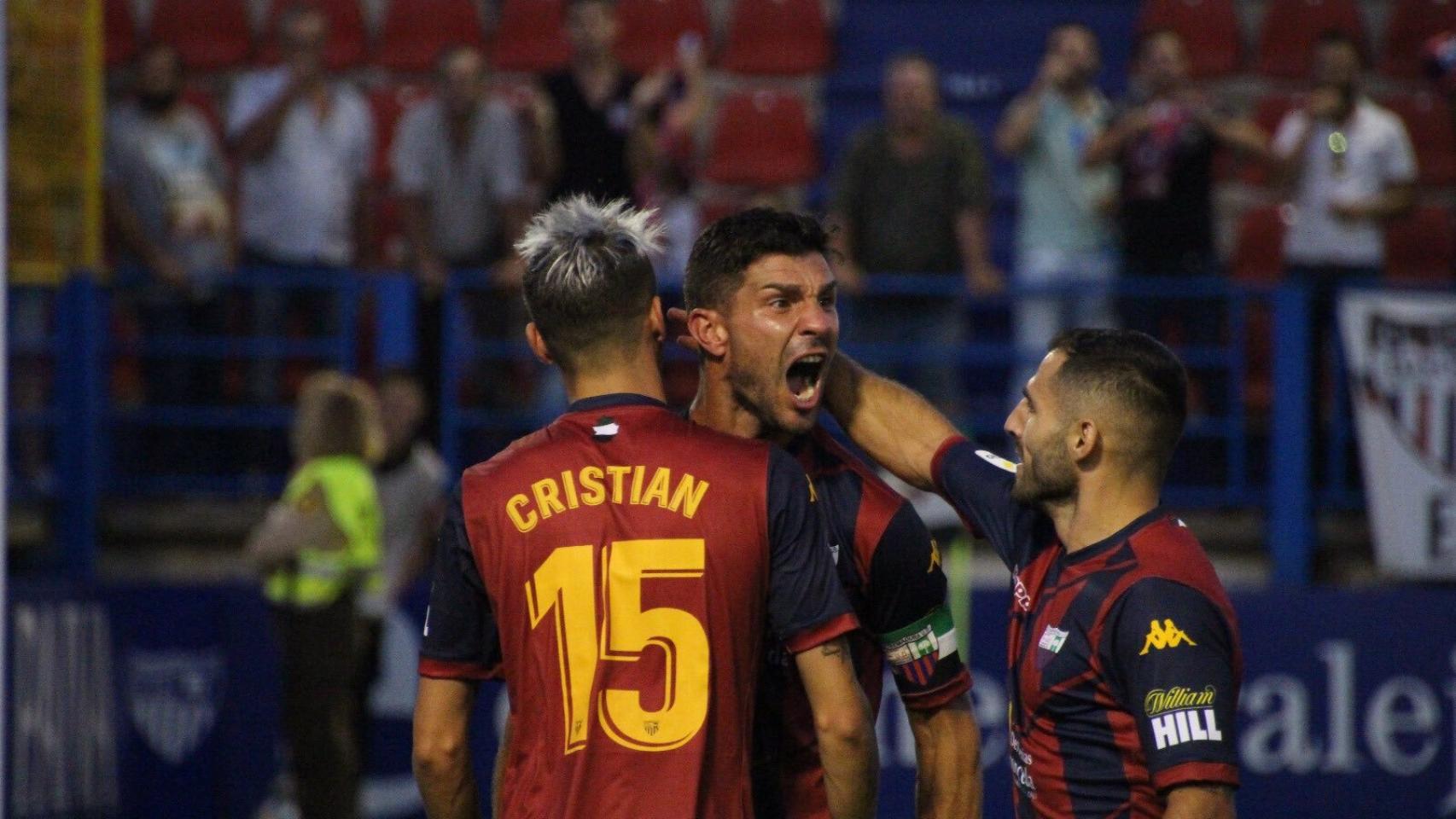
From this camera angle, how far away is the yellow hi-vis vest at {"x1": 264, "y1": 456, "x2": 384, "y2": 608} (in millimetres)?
8078

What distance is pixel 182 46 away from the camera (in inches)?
464

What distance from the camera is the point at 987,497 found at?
156 inches

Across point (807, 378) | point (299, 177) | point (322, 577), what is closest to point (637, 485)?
point (807, 378)

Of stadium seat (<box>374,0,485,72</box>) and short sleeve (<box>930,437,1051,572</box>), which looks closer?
short sleeve (<box>930,437,1051,572</box>)

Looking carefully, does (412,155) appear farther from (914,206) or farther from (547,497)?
(547,497)

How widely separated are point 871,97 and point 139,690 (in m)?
5.54

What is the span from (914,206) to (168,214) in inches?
147

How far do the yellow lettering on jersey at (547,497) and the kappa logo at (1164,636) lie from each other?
1.05m

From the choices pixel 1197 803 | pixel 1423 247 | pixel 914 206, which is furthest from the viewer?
pixel 1423 247

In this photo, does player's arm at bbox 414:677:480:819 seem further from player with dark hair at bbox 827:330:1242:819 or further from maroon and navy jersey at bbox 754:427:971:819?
player with dark hair at bbox 827:330:1242:819

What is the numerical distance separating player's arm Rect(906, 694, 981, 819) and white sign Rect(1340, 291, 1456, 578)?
222 inches

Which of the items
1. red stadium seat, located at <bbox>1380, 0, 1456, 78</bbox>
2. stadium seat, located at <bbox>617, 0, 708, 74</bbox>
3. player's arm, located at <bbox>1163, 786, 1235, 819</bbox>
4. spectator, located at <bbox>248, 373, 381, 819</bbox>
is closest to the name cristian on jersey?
player's arm, located at <bbox>1163, 786, 1235, 819</bbox>

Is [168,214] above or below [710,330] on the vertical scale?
above

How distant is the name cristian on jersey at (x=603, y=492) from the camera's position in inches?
135
